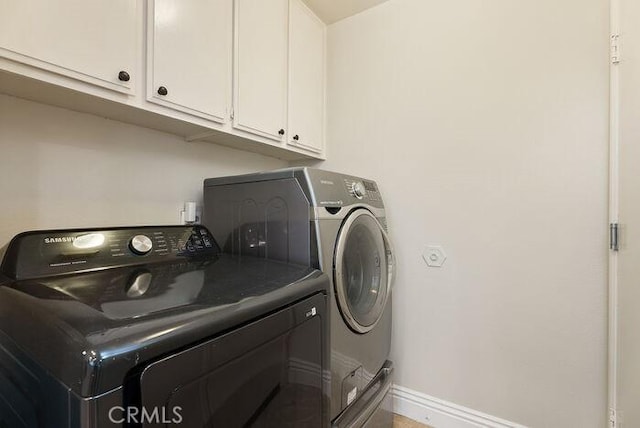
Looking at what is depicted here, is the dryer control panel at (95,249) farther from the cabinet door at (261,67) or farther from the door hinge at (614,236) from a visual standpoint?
the door hinge at (614,236)

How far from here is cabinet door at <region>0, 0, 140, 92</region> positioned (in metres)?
0.83

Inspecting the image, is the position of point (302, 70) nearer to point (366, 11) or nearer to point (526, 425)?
point (366, 11)

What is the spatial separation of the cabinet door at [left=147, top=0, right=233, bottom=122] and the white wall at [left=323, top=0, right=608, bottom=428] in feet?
3.11

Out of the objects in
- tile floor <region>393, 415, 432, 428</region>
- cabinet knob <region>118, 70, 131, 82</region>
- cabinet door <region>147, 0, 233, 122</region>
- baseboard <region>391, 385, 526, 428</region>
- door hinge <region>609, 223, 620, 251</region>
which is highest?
cabinet door <region>147, 0, 233, 122</region>

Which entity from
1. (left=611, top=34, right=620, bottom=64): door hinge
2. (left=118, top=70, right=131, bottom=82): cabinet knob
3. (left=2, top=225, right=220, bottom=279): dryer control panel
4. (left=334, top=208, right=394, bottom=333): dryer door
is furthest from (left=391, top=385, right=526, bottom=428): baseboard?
(left=118, top=70, right=131, bottom=82): cabinet knob

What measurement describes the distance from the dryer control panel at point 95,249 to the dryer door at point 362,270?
0.59 m

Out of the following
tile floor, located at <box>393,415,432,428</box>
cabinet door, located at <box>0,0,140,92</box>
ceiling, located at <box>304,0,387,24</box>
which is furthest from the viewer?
ceiling, located at <box>304,0,387,24</box>

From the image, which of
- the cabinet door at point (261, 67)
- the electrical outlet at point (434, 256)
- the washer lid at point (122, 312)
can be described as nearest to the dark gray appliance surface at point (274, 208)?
the washer lid at point (122, 312)

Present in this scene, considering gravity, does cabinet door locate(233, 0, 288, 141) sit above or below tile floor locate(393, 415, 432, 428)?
above

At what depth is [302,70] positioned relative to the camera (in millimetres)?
1906

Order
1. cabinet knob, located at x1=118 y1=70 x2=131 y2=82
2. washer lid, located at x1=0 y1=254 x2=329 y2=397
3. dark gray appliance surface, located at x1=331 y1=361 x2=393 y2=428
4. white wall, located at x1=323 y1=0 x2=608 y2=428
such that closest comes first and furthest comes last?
washer lid, located at x1=0 y1=254 x2=329 y2=397, cabinet knob, located at x1=118 y1=70 x2=131 y2=82, dark gray appliance surface, located at x1=331 y1=361 x2=393 y2=428, white wall, located at x1=323 y1=0 x2=608 y2=428

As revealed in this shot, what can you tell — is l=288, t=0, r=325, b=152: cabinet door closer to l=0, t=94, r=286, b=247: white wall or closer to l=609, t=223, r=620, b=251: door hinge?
l=0, t=94, r=286, b=247: white wall

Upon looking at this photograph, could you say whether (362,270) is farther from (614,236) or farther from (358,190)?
(614,236)

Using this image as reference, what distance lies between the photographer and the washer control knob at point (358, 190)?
149 centimetres
